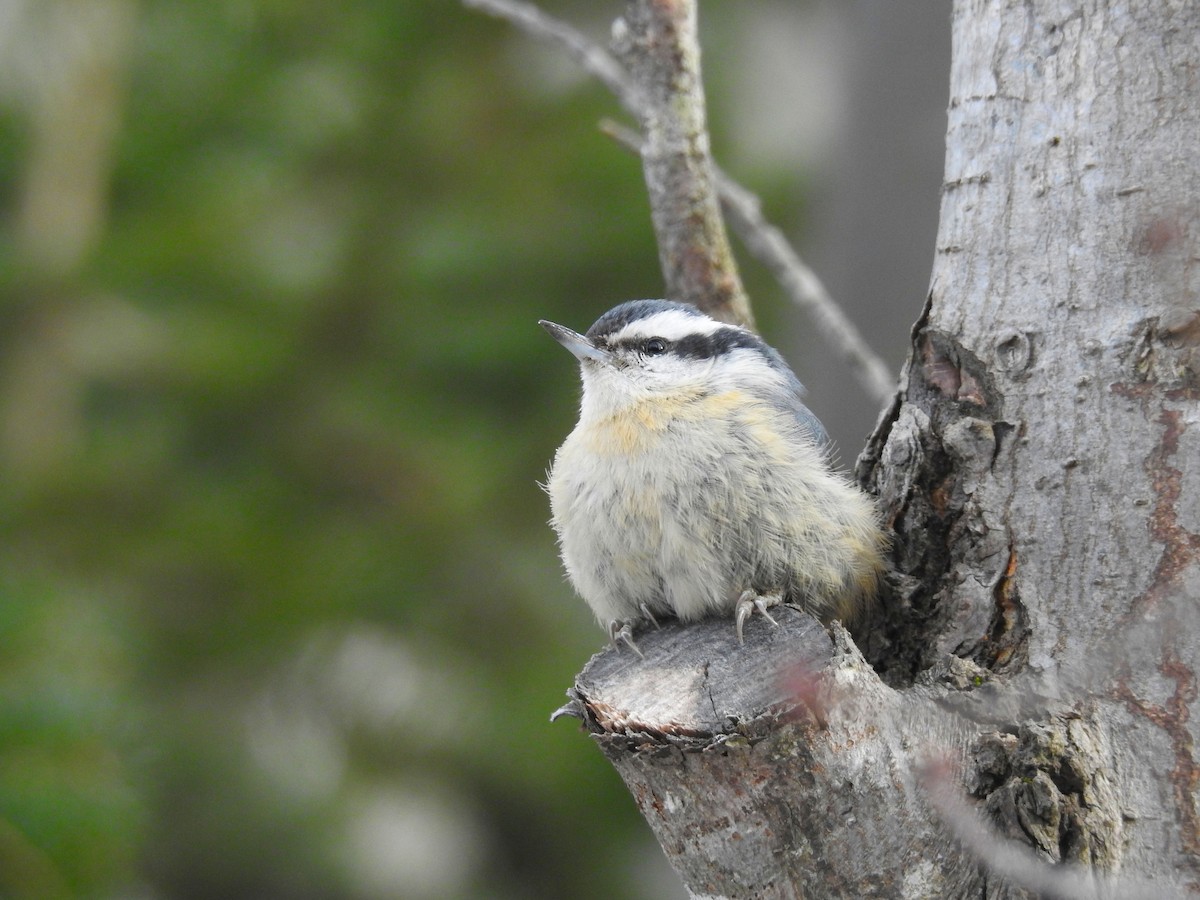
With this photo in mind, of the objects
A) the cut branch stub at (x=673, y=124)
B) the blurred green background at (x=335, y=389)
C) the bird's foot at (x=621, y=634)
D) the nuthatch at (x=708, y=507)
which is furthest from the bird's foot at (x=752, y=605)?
the blurred green background at (x=335, y=389)

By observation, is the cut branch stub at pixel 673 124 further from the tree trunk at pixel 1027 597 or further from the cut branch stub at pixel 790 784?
the cut branch stub at pixel 790 784

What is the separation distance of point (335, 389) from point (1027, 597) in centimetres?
329

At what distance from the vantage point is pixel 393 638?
15.1ft

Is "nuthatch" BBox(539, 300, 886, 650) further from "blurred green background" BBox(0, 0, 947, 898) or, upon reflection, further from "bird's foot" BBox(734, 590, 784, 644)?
"blurred green background" BBox(0, 0, 947, 898)

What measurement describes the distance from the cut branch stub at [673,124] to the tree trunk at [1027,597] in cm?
75

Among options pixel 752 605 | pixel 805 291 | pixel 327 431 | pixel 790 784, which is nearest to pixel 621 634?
pixel 752 605

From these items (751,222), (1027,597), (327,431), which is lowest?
(327,431)

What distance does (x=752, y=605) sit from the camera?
79.1 inches

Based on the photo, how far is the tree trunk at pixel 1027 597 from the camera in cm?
160

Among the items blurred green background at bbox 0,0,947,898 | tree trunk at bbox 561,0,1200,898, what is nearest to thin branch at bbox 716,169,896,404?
tree trunk at bbox 561,0,1200,898

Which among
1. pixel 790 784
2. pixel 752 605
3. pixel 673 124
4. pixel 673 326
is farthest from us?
pixel 673 326

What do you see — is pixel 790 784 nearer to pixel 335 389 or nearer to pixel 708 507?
pixel 708 507

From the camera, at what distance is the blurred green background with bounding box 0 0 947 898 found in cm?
420

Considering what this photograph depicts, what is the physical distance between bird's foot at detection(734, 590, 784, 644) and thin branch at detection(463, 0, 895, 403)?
80cm
